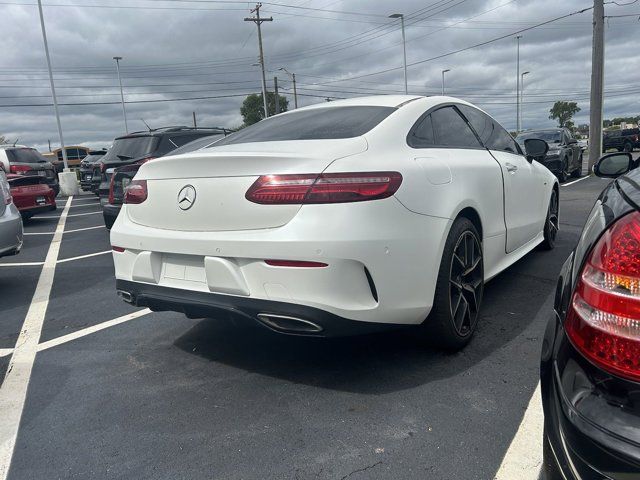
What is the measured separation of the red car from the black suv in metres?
2.70

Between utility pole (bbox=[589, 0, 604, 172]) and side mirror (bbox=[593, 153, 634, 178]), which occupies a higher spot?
utility pole (bbox=[589, 0, 604, 172])

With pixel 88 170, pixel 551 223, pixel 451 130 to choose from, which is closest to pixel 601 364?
pixel 451 130

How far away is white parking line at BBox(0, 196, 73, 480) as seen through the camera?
2.42 m

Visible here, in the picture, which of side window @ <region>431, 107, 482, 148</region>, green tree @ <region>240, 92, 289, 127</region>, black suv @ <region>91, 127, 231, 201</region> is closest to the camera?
side window @ <region>431, 107, 482, 148</region>

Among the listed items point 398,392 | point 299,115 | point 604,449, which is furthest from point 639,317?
point 299,115

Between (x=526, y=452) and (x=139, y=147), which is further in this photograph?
(x=139, y=147)

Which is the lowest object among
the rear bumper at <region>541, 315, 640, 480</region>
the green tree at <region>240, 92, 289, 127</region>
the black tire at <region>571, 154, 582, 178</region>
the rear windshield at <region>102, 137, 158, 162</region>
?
the black tire at <region>571, 154, 582, 178</region>

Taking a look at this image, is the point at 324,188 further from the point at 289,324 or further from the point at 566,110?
the point at 566,110

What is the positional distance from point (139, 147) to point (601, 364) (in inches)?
315

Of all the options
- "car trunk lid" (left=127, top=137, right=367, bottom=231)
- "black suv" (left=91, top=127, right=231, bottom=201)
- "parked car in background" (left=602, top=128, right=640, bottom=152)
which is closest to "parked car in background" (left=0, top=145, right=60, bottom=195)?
"black suv" (left=91, top=127, right=231, bottom=201)

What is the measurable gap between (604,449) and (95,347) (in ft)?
10.5

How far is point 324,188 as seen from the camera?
7.84 feet

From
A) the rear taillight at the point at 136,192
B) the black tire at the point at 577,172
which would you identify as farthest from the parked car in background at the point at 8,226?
the black tire at the point at 577,172

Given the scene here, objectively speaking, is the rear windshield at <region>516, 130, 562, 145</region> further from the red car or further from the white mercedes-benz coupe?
the white mercedes-benz coupe
